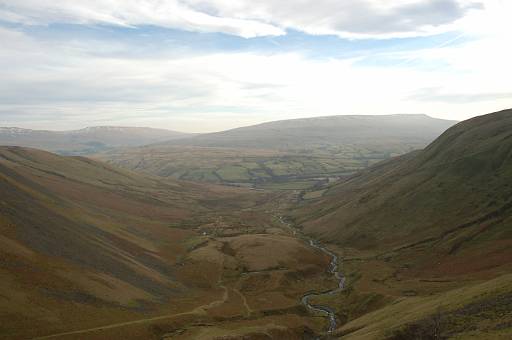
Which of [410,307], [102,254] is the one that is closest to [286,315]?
[410,307]

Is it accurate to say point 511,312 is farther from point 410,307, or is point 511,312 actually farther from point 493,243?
point 493,243

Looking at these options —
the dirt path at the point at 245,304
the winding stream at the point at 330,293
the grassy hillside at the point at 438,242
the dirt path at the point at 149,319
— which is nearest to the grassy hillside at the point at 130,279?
the dirt path at the point at 149,319

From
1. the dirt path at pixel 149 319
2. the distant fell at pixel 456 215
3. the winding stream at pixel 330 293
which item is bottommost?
the winding stream at pixel 330 293

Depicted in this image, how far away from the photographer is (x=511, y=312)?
57781mm

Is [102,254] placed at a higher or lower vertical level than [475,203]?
lower

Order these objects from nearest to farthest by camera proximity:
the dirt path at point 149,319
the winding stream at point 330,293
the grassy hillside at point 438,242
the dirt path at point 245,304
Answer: the dirt path at point 149,319 < the grassy hillside at point 438,242 < the winding stream at point 330,293 < the dirt path at point 245,304

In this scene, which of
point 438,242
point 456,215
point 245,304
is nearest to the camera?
point 245,304

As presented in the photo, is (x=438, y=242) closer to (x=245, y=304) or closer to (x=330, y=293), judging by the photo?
(x=330, y=293)

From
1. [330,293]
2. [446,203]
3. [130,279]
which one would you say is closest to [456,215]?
[446,203]

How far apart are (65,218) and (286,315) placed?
7766cm

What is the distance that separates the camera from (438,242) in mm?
148375

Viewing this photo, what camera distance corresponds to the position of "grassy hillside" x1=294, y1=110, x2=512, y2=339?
97713 mm

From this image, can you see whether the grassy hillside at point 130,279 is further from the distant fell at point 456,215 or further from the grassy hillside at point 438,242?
the distant fell at point 456,215

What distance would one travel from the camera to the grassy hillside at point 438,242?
321 feet
